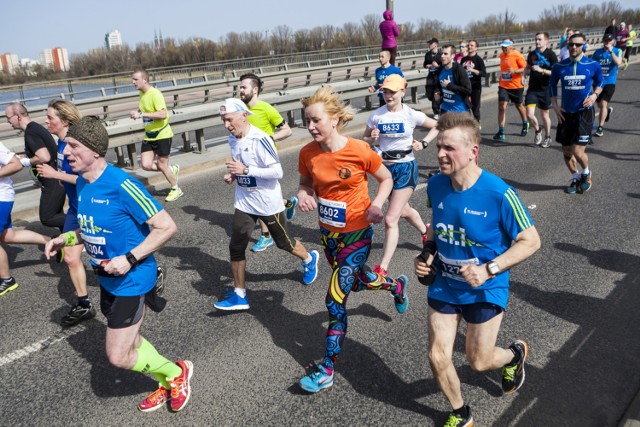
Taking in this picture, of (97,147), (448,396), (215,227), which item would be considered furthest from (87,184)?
(215,227)

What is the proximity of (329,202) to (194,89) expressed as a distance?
1826 cm

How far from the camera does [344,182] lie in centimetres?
422

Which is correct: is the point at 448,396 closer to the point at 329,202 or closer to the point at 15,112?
the point at 329,202

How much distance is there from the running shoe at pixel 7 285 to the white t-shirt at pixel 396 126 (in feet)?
14.6

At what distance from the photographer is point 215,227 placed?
788cm

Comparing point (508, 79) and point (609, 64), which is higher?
point (609, 64)

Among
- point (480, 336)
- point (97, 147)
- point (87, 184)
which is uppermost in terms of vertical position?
point (97, 147)

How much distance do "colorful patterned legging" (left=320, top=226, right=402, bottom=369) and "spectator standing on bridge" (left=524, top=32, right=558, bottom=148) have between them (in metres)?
9.30

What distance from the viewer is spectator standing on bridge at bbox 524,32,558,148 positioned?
12.1 m

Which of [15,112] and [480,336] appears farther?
[15,112]

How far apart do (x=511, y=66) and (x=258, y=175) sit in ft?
31.0

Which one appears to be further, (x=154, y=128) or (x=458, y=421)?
(x=154, y=128)

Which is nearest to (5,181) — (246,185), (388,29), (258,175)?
(246,185)

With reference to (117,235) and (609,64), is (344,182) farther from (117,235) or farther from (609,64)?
(609,64)
